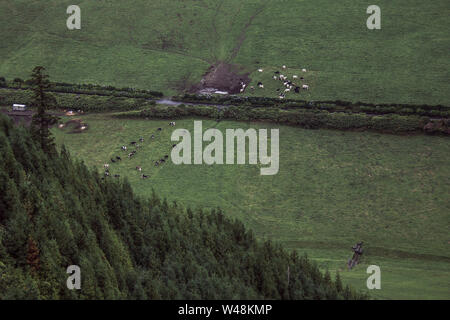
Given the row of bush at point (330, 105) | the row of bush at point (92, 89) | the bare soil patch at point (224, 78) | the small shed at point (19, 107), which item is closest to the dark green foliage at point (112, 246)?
the row of bush at point (330, 105)

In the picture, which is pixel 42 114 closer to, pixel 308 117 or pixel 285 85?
pixel 308 117

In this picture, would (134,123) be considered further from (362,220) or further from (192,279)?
(192,279)

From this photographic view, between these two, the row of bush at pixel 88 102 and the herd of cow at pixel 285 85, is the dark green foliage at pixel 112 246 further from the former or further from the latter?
the herd of cow at pixel 285 85

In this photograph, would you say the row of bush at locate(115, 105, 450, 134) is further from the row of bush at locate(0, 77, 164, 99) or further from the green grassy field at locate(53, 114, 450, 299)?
the row of bush at locate(0, 77, 164, 99)

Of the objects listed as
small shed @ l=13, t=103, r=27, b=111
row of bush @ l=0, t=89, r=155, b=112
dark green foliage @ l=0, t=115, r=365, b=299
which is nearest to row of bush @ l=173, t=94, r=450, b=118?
row of bush @ l=0, t=89, r=155, b=112

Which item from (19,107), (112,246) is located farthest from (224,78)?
(112,246)
